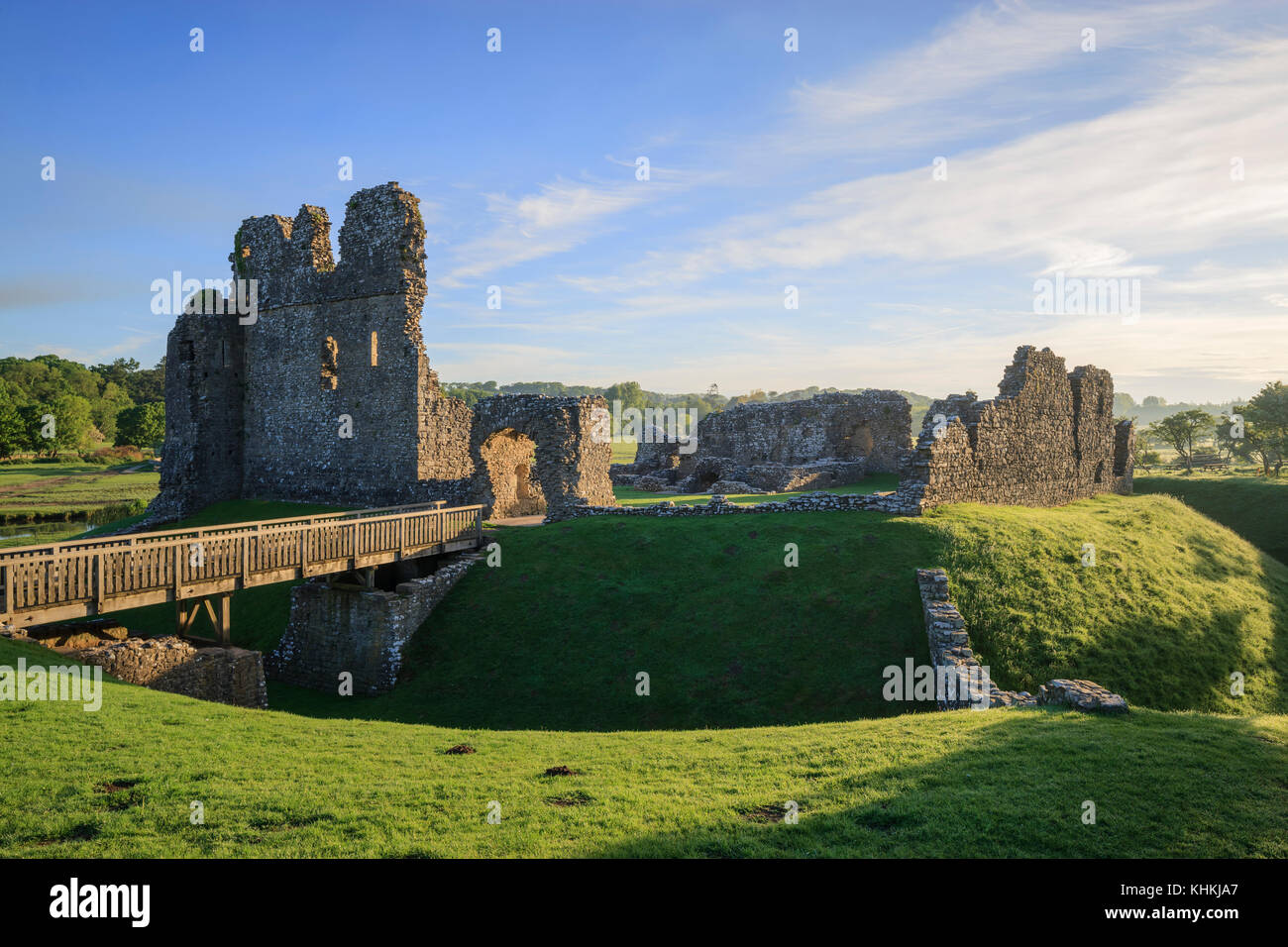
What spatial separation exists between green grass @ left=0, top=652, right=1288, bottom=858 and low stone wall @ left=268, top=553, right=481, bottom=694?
763 cm

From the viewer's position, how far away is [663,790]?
30.1ft

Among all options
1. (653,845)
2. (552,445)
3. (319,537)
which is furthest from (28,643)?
(552,445)

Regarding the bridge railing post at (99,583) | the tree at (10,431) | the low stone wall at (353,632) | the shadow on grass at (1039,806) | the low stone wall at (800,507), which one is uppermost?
the tree at (10,431)

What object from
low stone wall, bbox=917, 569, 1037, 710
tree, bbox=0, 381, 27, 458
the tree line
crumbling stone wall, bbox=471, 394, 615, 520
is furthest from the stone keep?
the tree line

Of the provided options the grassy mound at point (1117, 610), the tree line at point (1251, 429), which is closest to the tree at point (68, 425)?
the grassy mound at point (1117, 610)

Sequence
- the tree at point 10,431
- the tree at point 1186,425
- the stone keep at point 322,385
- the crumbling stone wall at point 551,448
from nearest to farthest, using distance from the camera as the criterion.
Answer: the crumbling stone wall at point 551,448, the stone keep at point 322,385, the tree at point 1186,425, the tree at point 10,431

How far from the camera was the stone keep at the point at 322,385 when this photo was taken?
103 ft

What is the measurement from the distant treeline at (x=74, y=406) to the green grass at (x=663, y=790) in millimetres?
71066

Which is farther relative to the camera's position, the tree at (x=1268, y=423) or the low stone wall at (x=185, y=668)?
the tree at (x=1268, y=423)

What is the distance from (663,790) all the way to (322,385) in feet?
99.6

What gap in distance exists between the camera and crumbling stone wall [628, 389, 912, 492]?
39.6 meters

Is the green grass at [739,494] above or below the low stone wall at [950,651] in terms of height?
above

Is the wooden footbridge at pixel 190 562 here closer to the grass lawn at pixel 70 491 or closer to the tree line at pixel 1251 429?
the grass lawn at pixel 70 491
